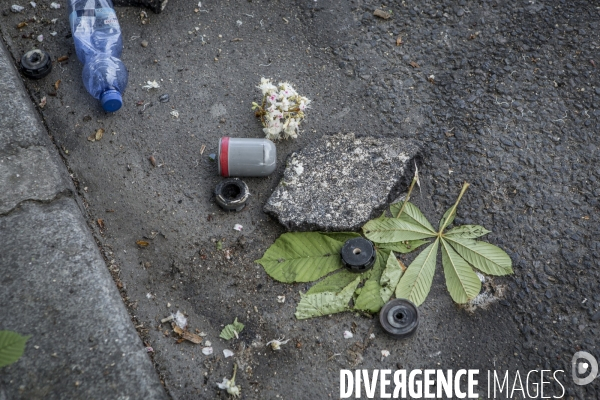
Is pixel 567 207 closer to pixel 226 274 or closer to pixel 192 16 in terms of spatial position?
pixel 226 274

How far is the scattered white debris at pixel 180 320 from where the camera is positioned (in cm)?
264

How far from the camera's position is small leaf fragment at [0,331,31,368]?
2.20 metres

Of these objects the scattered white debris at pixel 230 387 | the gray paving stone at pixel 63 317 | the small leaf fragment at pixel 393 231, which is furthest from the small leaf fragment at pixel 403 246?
the gray paving stone at pixel 63 317

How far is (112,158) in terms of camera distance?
2979mm

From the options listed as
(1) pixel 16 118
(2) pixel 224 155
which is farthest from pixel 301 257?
(1) pixel 16 118

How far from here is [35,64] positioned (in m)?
3.11

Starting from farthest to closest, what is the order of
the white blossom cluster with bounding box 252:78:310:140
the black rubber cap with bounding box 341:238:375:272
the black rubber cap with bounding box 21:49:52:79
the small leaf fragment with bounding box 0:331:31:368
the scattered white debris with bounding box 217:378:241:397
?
1. the black rubber cap with bounding box 21:49:52:79
2. the white blossom cluster with bounding box 252:78:310:140
3. the black rubber cap with bounding box 341:238:375:272
4. the scattered white debris with bounding box 217:378:241:397
5. the small leaf fragment with bounding box 0:331:31:368

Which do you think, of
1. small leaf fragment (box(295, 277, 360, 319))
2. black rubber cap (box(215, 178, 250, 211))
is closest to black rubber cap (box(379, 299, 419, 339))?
small leaf fragment (box(295, 277, 360, 319))

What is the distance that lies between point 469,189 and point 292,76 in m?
1.10

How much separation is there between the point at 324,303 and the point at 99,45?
5.76 feet

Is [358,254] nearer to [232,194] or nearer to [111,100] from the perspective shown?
[232,194]

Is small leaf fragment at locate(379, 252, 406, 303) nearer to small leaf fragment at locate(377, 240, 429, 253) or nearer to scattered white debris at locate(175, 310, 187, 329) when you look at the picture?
small leaf fragment at locate(377, 240, 429, 253)

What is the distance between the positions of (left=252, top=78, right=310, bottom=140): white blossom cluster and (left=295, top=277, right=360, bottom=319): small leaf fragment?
82 cm

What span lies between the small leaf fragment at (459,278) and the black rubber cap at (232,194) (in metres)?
0.98
